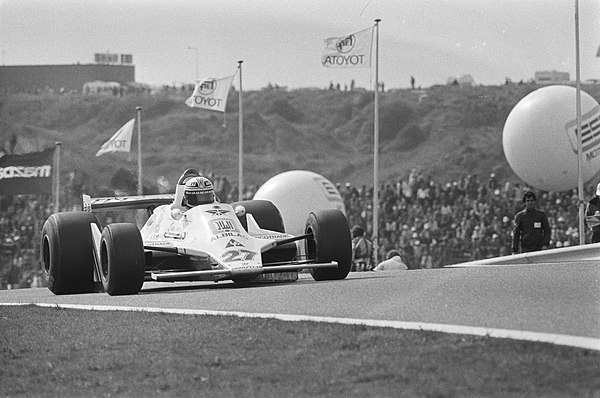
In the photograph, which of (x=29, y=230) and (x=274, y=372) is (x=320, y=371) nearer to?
(x=274, y=372)

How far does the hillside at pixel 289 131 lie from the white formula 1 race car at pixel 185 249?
147ft

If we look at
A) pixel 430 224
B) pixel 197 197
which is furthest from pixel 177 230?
pixel 430 224

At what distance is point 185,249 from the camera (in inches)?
588

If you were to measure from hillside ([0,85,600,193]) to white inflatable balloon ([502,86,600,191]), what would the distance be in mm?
27251

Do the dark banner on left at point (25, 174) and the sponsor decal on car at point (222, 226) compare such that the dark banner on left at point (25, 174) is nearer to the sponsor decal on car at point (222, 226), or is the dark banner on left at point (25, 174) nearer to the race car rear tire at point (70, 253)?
the race car rear tire at point (70, 253)

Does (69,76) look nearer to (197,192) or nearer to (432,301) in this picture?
(197,192)

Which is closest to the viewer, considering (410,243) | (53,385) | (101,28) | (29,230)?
(53,385)

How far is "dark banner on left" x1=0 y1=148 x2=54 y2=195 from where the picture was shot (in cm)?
3356

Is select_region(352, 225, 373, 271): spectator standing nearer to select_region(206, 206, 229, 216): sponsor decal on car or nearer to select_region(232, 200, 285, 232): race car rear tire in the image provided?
select_region(232, 200, 285, 232): race car rear tire

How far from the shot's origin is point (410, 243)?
39.2 metres

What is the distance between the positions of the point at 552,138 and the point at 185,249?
716 inches

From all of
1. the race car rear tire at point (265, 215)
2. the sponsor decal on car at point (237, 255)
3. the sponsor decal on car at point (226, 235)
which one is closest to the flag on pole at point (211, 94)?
the race car rear tire at point (265, 215)

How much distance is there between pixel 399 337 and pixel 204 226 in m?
6.41

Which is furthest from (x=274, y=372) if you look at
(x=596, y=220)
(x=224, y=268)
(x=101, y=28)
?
(x=101, y=28)
